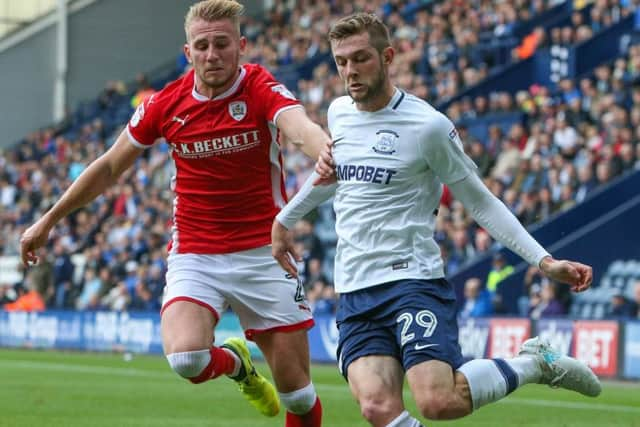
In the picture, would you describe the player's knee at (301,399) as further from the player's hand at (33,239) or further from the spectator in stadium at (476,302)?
the spectator in stadium at (476,302)

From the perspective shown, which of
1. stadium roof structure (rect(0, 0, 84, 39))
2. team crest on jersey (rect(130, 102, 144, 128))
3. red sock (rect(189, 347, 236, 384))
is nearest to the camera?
red sock (rect(189, 347, 236, 384))

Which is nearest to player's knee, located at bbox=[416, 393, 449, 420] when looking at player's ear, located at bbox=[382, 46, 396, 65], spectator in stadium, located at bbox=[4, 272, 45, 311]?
player's ear, located at bbox=[382, 46, 396, 65]

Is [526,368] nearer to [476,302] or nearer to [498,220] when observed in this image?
[498,220]

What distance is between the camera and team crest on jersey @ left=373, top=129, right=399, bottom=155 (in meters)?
7.21

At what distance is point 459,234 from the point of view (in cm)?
2166

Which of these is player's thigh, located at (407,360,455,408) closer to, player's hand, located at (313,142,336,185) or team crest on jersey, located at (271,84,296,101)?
player's hand, located at (313,142,336,185)

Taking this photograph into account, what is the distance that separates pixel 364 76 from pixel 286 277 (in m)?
1.84

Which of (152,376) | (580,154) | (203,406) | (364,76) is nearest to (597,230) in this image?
(580,154)

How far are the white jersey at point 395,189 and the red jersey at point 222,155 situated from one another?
116 cm

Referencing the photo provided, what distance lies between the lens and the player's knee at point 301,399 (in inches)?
337

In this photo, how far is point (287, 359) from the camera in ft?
28.0

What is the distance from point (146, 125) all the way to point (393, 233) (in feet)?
6.92

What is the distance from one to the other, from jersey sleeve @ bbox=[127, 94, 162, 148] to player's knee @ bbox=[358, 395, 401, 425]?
2.47m

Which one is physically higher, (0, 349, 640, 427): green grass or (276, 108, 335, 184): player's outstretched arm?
(276, 108, 335, 184): player's outstretched arm
